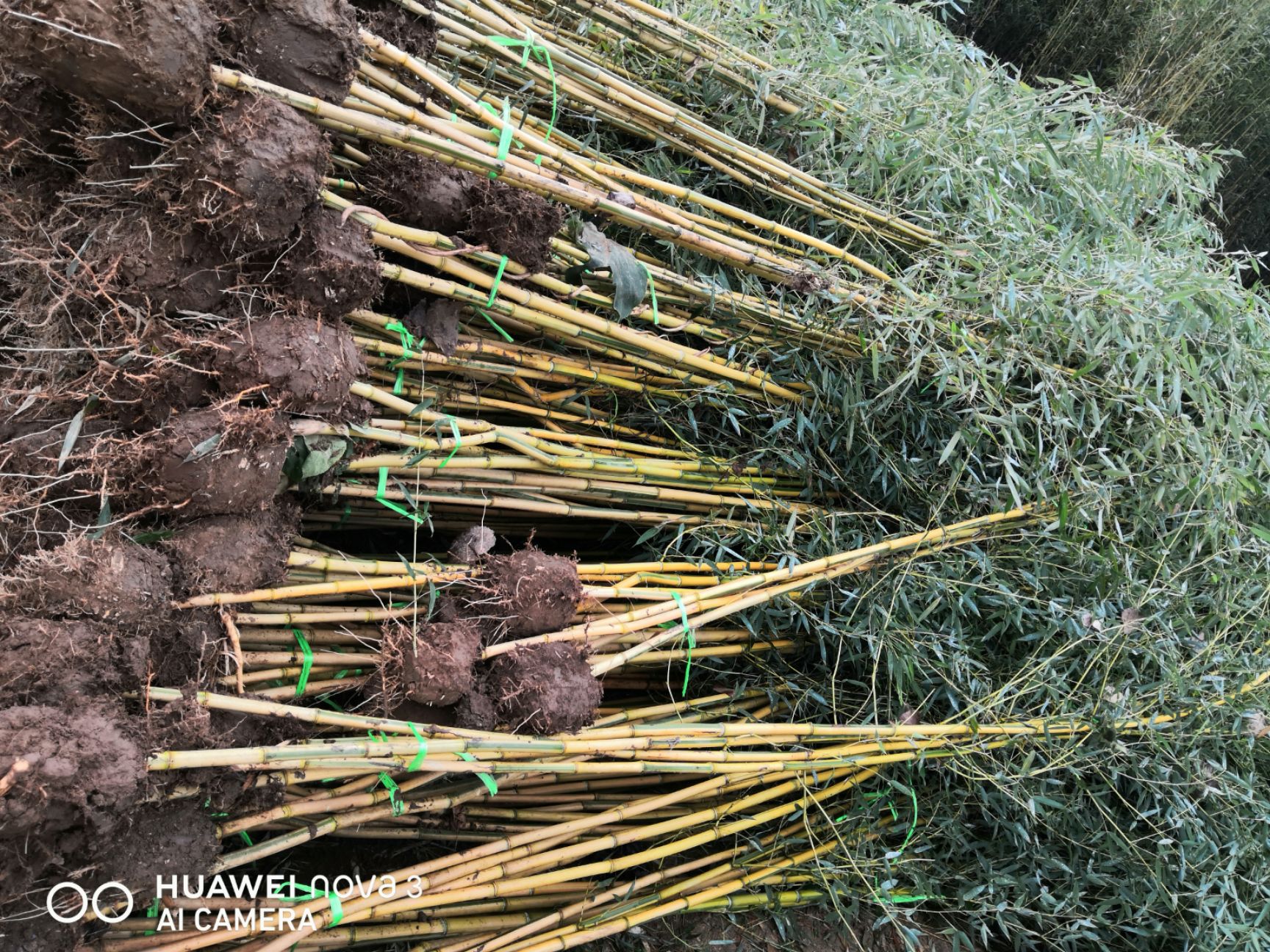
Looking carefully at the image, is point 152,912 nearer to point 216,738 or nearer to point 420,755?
point 216,738

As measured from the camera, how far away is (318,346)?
1471mm

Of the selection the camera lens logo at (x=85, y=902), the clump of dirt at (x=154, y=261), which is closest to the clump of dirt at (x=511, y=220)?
the clump of dirt at (x=154, y=261)

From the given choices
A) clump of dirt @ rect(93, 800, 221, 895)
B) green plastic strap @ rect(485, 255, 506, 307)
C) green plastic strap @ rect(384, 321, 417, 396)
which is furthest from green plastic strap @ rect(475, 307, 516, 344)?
clump of dirt @ rect(93, 800, 221, 895)

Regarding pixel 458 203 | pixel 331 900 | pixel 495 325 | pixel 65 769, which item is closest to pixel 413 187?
pixel 458 203

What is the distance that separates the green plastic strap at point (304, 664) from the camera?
1.58 meters

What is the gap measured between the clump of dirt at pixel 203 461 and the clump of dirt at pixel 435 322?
429 mm

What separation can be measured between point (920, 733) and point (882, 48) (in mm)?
2424

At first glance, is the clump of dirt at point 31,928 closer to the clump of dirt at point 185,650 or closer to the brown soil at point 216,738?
the brown soil at point 216,738

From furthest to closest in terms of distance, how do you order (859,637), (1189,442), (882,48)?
(882,48), (1189,442), (859,637)

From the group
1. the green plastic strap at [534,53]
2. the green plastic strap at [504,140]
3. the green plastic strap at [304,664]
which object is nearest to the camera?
the green plastic strap at [304,664]

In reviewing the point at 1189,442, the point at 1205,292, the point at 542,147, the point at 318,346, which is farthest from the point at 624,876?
the point at 1205,292

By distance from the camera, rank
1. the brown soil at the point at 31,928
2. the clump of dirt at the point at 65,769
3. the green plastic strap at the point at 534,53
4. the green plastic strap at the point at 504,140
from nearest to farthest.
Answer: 1. the clump of dirt at the point at 65,769
2. the brown soil at the point at 31,928
3. the green plastic strap at the point at 504,140
4. the green plastic strap at the point at 534,53

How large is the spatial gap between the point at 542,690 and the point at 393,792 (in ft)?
1.00

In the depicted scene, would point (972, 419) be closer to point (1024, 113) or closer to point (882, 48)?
point (1024, 113)
